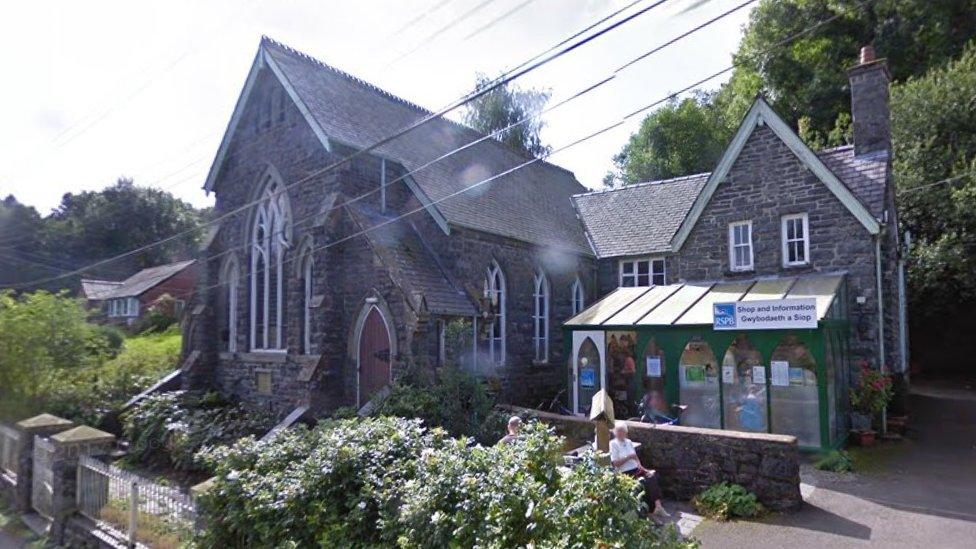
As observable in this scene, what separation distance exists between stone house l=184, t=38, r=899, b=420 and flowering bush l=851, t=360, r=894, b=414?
1.32m

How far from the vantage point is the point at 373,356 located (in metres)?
15.5

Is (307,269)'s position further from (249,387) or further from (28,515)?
(28,515)

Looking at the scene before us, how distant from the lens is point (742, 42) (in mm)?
40719

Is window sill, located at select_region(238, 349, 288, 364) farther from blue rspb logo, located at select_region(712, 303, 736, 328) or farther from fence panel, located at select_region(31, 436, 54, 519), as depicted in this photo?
blue rspb logo, located at select_region(712, 303, 736, 328)

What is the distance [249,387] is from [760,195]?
15.6m

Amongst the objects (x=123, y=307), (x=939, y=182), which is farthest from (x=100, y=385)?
(x=123, y=307)

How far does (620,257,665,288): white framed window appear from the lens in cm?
2081

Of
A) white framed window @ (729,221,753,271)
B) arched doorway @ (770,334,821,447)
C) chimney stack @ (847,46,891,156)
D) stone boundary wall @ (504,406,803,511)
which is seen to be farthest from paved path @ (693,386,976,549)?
chimney stack @ (847,46,891,156)

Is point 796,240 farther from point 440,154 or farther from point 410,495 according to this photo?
point 410,495

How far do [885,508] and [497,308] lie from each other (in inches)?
445

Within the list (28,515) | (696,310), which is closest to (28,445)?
(28,515)

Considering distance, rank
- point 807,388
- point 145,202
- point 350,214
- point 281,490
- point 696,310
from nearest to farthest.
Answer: point 281,490
point 807,388
point 696,310
point 350,214
point 145,202

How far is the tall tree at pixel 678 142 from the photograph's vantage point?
130 ft

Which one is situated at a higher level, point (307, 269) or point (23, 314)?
point (307, 269)
